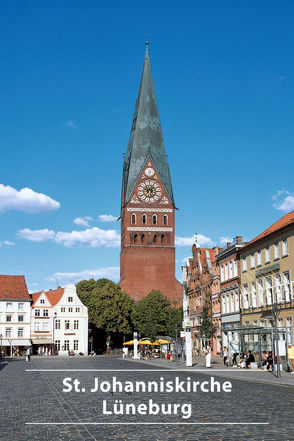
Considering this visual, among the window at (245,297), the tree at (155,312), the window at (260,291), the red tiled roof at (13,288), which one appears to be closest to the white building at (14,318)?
the red tiled roof at (13,288)

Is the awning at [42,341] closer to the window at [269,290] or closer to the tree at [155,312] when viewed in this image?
A: the tree at [155,312]

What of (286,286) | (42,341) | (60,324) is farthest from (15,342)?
(286,286)

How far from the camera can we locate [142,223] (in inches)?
4875

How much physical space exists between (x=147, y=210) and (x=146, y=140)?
49.6 feet

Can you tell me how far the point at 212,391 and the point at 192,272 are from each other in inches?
Answer: 2530

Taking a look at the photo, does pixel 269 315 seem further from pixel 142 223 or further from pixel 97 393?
pixel 142 223

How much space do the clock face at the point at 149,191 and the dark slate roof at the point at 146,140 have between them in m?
1.68

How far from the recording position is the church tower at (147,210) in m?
120

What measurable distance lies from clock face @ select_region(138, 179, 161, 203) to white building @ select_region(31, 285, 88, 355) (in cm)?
2775

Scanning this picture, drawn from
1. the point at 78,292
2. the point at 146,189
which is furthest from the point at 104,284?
the point at 146,189

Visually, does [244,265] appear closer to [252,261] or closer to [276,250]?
[252,261]

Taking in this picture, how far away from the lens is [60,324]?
105312mm

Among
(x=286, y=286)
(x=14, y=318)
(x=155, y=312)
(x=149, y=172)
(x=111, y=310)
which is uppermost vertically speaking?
(x=149, y=172)

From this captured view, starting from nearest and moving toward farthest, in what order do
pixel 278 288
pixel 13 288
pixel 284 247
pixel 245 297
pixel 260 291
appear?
pixel 284 247 < pixel 278 288 < pixel 260 291 < pixel 245 297 < pixel 13 288
